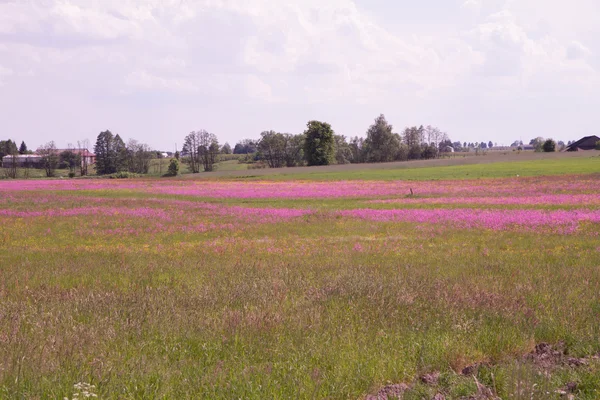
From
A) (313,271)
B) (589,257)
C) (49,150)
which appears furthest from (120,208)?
(49,150)

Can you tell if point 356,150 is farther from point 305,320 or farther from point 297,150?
point 305,320

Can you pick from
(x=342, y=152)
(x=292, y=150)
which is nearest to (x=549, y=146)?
(x=342, y=152)

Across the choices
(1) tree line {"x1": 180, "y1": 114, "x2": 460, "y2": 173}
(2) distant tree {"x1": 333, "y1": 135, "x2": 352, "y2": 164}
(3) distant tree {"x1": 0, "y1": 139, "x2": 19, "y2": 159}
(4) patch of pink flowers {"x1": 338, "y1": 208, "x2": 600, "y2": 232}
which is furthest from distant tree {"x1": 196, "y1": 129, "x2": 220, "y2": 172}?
(4) patch of pink flowers {"x1": 338, "y1": 208, "x2": 600, "y2": 232}

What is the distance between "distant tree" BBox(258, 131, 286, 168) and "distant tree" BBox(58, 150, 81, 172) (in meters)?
60.9

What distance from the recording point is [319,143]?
417 feet

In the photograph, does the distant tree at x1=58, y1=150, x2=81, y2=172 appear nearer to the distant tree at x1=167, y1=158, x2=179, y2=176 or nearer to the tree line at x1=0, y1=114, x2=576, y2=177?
the tree line at x1=0, y1=114, x2=576, y2=177

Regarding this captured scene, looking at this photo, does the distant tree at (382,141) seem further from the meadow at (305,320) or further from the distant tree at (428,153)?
the meadow at (305,320)

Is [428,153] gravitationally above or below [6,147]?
below

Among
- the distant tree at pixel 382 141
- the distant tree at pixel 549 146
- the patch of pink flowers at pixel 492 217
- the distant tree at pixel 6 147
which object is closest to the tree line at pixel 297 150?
the distant tree at pixel 382 141

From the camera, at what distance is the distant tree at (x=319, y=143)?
417 feet

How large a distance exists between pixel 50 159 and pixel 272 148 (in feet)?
224

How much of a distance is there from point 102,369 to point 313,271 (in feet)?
22.0

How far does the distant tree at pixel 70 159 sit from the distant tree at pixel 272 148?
60883 millimetres

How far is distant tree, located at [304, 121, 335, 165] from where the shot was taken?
127m
